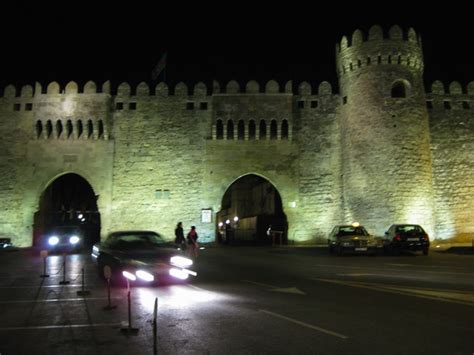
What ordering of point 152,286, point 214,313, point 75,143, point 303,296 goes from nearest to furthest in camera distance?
1. point 214,313
2. point 303,296
3. point 152,286
4. point 75,143

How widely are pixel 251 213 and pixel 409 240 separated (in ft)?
92.7

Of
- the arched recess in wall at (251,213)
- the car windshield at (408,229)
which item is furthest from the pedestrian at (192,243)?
the arched recess in wall at (251,213)

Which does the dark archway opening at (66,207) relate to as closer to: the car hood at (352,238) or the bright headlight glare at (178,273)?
the car hood at (352,238)

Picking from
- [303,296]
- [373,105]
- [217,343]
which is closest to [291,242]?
[373,105]

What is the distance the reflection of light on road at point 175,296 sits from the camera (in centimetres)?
743

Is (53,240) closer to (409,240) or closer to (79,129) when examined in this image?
(79,129)

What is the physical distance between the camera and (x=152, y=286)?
9.78 metres

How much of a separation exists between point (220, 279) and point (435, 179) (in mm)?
17947

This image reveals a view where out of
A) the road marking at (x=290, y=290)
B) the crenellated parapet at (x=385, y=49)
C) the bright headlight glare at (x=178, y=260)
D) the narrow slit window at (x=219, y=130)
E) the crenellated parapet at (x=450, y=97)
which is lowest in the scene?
the road marking at (x=290, y=290)

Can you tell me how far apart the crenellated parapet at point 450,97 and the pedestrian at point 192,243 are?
15.5 metres

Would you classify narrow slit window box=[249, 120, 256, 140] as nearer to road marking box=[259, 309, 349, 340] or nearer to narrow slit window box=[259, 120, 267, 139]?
narrow slit window box=[259, 120, 267, 139]

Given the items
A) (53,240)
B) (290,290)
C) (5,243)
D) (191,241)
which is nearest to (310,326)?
(290,290)

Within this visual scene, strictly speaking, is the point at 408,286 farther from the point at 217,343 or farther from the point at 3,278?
the point at 3,278

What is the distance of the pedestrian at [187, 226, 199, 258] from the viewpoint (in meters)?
17.1
